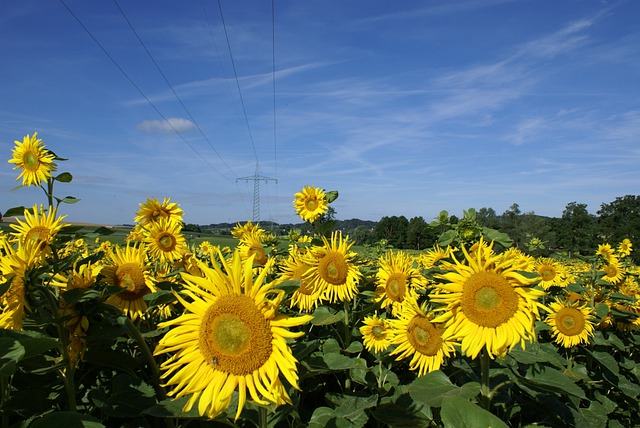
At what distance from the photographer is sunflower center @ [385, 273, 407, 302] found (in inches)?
169

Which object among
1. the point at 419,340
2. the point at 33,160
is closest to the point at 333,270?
the point at 419,340

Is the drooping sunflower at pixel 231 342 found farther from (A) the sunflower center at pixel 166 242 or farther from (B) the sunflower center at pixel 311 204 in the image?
(B) the sunflower center at pixel 311 204

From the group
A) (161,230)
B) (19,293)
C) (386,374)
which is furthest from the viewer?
(161,230)

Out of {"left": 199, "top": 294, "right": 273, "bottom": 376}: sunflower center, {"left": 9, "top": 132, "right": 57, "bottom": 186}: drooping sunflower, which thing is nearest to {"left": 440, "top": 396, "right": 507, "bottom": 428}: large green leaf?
{"left": 199, "top": 294, "right": 273, "bottom": 376}: sunflower center

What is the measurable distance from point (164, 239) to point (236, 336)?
2.53 m

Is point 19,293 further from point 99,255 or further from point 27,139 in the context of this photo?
point 27,139

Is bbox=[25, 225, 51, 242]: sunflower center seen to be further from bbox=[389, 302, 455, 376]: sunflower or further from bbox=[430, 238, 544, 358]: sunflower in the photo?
bbox=[389, 302, 455, 376]: sunflower

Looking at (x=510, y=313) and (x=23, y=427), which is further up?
(x=510, y=313)

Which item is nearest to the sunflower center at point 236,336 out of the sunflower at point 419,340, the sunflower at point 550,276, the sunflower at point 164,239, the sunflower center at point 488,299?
the sunflower center at point 488,299

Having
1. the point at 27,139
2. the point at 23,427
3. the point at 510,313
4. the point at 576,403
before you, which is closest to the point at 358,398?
the point at 510,313

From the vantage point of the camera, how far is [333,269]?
395 centimetres

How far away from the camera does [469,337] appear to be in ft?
8.34

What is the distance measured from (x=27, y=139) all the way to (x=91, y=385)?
9.49 feet

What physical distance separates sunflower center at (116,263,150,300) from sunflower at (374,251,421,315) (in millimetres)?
2286
